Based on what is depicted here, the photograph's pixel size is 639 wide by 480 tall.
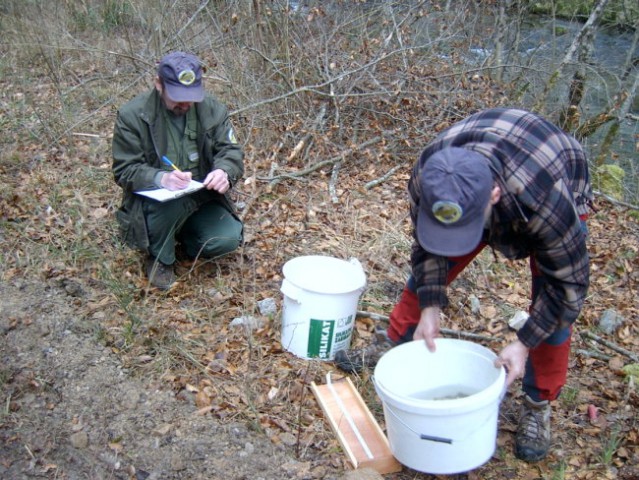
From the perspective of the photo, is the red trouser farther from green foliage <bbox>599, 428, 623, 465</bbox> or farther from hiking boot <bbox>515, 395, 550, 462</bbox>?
green foliage <bbox>599, 428, 623, 465</bbox>

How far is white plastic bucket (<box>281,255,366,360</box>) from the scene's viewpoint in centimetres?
293

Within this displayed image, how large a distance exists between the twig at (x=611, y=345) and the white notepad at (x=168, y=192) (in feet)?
8.07

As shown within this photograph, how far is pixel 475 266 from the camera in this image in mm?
4188

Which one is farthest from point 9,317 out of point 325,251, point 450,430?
point 450,430

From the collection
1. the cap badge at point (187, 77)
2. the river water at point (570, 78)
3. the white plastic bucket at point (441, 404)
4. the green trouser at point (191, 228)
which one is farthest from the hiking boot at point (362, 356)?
the river water at point (570, 78)

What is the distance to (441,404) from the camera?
6.93 ft

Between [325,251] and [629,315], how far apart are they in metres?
2.06

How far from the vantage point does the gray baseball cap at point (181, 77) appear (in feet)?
10.5

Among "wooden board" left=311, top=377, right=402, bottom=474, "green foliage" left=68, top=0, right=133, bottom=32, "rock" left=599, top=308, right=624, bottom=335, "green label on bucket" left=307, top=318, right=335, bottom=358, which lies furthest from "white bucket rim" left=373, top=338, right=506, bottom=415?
"green foliage" left=68, top=0, right=133, bottom=32

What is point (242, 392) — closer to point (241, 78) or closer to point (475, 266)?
point (475, 266)

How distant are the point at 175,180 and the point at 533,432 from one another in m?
2.23

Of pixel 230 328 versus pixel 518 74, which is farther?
pixel 518 74

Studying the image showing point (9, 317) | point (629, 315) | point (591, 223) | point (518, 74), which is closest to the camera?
point (9, 317)

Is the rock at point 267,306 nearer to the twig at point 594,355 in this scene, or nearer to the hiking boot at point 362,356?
the hiking boot at point 362,356
